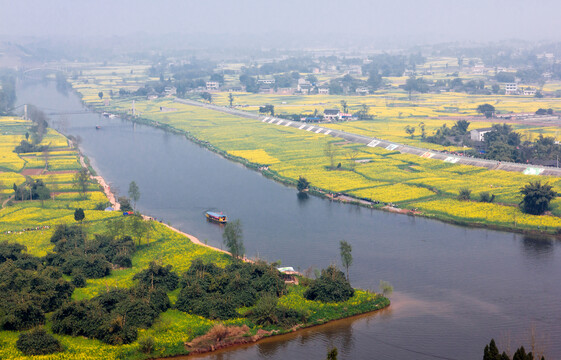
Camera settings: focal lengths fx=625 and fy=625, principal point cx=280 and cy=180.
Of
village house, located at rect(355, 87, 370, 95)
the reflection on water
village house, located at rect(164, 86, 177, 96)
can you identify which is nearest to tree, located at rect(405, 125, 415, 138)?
the reflection on water

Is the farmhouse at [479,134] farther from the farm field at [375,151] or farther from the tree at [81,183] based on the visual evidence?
the tree at [81,183]

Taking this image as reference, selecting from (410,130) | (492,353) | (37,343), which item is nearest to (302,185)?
(410,130)

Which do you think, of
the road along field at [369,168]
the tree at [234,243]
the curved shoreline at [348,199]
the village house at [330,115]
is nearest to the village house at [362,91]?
the village house at [330,115]

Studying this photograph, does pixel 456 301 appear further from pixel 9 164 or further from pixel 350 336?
pixel 9 164

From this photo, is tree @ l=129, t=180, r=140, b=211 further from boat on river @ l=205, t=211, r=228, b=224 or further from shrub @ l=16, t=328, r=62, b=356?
shrub @ l=16, t=328, r=62, b=356

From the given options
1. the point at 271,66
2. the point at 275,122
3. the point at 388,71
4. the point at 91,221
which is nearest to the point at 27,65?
the point at 271,66

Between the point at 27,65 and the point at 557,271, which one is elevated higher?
the point at 27,65
